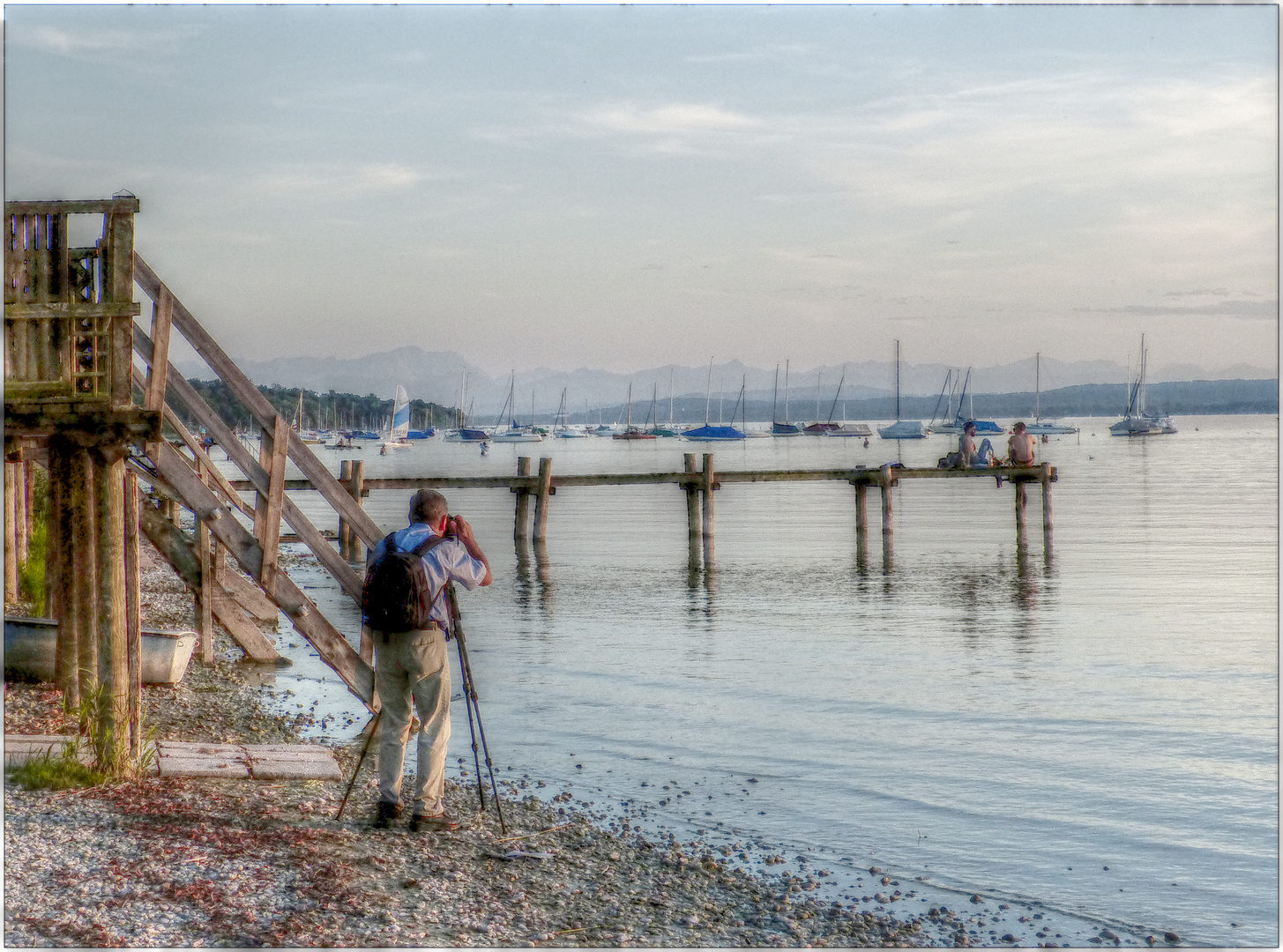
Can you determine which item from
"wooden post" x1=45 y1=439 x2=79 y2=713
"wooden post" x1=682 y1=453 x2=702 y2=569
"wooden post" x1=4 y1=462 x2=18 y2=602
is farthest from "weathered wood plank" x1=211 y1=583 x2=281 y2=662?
"wooden post" x1=682 y1=453 x2=702 y2=569

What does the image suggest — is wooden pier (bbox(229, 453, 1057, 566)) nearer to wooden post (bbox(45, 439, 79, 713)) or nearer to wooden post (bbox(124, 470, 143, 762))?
wooden post (bbox(45, 439, 79, 713))

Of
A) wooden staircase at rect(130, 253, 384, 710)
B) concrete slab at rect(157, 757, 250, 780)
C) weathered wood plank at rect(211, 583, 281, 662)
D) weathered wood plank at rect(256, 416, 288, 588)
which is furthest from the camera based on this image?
weathered wood plank at rect(211, 583, 281, 662)

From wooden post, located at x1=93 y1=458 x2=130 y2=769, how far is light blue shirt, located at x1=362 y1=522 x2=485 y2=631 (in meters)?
2.09

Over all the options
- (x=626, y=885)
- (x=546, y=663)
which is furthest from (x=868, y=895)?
(x=546, y=663)

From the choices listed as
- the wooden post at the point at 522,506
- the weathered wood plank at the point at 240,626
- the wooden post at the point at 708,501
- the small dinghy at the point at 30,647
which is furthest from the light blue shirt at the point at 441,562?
the wooden post at the point at 522,506

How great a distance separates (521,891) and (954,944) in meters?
2.70

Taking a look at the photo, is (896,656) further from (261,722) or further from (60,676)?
(60,676)

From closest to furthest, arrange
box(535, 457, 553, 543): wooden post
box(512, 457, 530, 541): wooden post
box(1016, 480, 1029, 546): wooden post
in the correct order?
box(535, 457, 553, 543): wooden post → box(1016, 480, 1029, 546): wooden post → box(512, 457, 530, 541): wooden post

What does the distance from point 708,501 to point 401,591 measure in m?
26.7

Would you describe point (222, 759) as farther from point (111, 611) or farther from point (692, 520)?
point (692, 520)

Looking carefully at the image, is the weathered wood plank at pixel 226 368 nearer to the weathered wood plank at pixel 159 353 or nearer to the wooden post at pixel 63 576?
A: the weathered wood plank at pixel 159 353

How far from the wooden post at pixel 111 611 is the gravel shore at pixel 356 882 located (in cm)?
40

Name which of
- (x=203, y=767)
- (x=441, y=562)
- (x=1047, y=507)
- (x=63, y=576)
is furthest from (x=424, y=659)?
(x=1047, y=507)

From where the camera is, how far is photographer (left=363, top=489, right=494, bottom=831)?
314 inches
